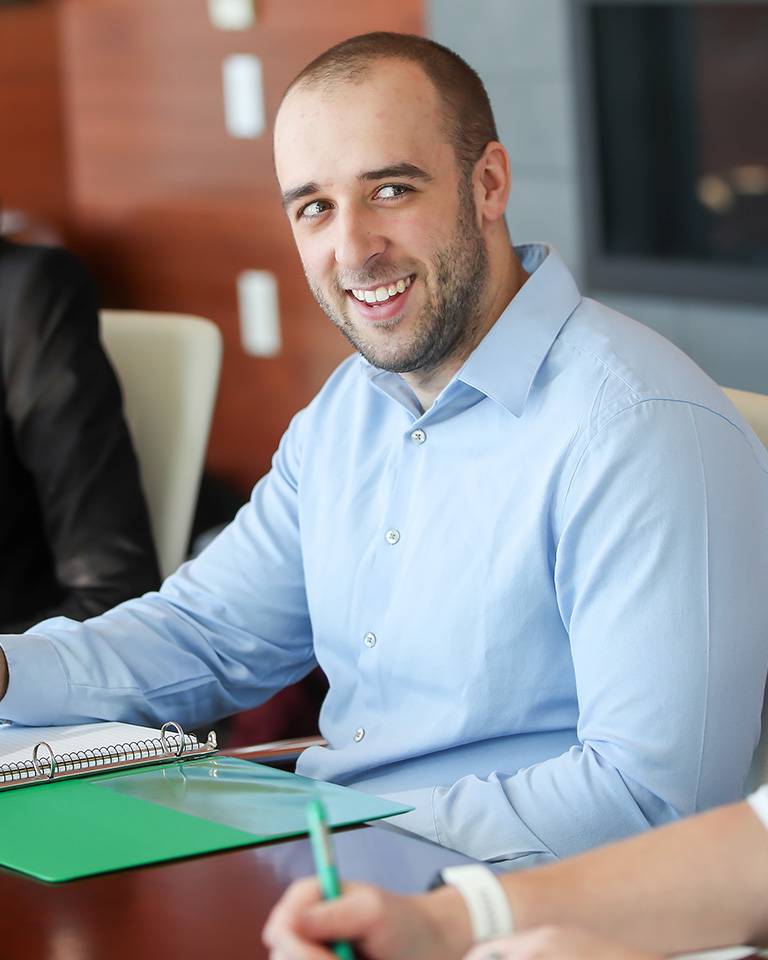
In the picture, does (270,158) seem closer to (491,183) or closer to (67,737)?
(491,183)

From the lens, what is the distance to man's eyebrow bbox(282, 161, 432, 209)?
1509 mm

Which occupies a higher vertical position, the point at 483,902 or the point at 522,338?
the point at 522,338

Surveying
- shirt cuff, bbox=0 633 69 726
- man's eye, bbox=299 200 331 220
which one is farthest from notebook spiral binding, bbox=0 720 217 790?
man's eye, bbox=299 200 331 220

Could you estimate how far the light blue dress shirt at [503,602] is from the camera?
1271 mm

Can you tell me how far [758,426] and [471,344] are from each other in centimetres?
29

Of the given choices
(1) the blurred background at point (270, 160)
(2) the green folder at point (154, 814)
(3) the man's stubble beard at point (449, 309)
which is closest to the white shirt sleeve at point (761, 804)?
(2) the green folder at point (154, 814)

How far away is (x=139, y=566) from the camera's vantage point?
7.15 ft

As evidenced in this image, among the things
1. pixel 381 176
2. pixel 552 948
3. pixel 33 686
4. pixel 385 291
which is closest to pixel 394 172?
pixel 381 176

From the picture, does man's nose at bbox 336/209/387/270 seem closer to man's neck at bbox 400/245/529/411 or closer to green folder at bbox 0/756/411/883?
man's neck at bbox 400/245/529/411

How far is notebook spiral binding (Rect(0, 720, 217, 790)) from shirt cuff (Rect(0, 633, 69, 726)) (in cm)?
13

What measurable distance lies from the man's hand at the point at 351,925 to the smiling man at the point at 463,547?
0.41m

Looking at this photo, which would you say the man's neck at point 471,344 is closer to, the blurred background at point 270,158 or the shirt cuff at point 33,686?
the shirt cuff at point 33,686

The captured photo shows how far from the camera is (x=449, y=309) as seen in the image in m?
1.55

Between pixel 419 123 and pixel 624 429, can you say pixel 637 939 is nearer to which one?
pixel 624 429
